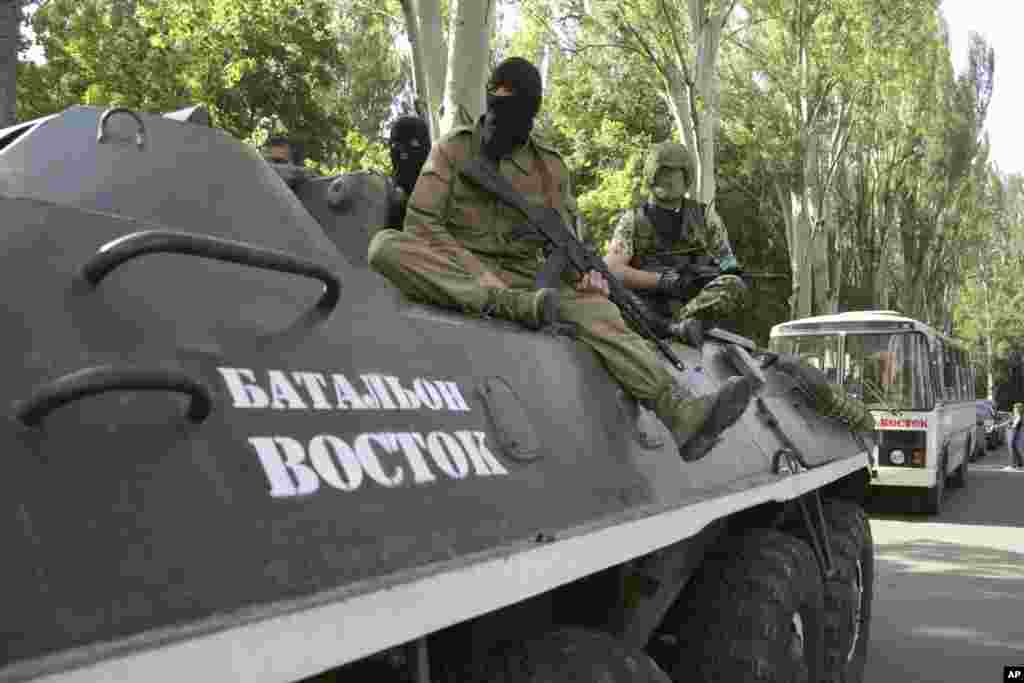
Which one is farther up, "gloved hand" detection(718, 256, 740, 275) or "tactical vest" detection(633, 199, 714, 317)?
"tactical vest" detection(633, 199, 714, 317)

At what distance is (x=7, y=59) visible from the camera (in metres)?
6.59

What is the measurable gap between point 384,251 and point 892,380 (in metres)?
13.1

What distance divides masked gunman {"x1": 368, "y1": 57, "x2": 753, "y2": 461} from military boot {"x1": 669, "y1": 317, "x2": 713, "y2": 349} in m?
1.05

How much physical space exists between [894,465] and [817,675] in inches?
434

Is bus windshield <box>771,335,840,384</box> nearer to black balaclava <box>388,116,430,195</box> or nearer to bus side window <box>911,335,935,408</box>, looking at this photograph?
bus side window <box>911,335,935,408</box>

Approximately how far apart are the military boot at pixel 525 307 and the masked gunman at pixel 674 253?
6.75 ft

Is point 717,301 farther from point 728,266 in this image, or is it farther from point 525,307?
point 525,307

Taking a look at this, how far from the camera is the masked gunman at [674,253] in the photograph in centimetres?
514

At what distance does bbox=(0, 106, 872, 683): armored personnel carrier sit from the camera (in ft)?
4.79

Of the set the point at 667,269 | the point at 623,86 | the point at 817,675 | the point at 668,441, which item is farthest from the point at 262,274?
the point at 623,86

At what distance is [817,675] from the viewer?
14.4 ft

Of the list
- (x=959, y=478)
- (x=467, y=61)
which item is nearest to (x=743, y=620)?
(x=467, y=61)

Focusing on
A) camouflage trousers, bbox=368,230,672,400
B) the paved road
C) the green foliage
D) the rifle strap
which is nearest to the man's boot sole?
camouflage trousers, bbox=368,230,672,400

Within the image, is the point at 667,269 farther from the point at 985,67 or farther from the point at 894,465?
the point at 985,67
